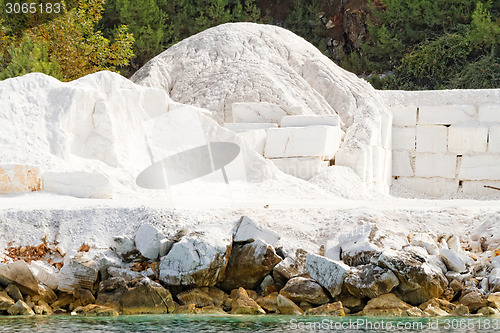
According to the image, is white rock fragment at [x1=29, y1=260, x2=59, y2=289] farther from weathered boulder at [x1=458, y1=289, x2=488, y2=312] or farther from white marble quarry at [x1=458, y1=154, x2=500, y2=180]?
white marble quarry at [x1=458, y1=154, x2=500, y2=180]

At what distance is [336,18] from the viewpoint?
27.2 m

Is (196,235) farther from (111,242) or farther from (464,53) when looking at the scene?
(464,53)

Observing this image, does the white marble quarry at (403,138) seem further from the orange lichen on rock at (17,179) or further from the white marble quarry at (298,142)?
the orange lichen on rock at (17,179)

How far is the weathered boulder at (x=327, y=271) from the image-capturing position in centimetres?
898

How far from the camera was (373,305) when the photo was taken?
8.84m

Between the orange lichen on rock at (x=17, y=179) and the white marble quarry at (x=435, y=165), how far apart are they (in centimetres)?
899

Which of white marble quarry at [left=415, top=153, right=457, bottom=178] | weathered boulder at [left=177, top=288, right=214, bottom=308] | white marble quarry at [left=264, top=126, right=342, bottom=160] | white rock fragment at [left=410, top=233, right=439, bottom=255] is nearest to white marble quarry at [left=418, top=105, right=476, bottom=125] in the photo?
white marble quarry at [left=415, top=153, right=457, bottom=178]

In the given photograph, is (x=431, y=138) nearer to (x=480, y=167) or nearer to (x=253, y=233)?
(x=480, y=167)

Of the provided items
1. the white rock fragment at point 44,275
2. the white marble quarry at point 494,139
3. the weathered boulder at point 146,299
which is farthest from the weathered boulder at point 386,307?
the white marble quarry at point 494,139

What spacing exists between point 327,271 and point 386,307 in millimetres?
754

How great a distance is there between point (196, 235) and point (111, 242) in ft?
3.48

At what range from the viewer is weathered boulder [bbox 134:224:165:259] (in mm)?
9508

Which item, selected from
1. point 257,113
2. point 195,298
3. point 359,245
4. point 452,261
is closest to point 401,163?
point 257,113

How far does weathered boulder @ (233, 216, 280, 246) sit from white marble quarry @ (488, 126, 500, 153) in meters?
8.72
